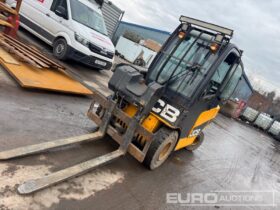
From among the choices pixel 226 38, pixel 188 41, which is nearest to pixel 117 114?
pixel 188 41

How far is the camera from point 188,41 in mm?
5305

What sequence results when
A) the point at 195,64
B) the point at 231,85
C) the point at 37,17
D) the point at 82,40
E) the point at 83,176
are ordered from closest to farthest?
1. the point at 83,176
2. the point at 195,64
3. the point at 231,85
4. the point at 82,40
5. the point at 37,17

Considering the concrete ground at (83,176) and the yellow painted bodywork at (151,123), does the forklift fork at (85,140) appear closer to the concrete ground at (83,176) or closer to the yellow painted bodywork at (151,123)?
the concrete ground at (83,176)

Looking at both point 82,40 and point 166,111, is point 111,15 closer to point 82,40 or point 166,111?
point 82,40

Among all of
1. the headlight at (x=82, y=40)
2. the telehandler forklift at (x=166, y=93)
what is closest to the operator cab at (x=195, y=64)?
the telehandler forklift at (x=166, y=93)

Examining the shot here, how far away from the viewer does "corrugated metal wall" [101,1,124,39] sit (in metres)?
19.5

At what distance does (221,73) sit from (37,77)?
4.18 metres

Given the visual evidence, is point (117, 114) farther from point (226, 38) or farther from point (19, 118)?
point (226, 38)

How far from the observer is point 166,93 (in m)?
5.02

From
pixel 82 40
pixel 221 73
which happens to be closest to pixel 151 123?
pixel 221 73

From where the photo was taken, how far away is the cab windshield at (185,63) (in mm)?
4930

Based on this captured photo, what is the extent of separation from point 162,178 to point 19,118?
2721 millimetres

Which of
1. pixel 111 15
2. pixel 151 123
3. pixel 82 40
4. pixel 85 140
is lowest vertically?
pixel 85 140

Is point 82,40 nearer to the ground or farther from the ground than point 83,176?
farther from the ground
